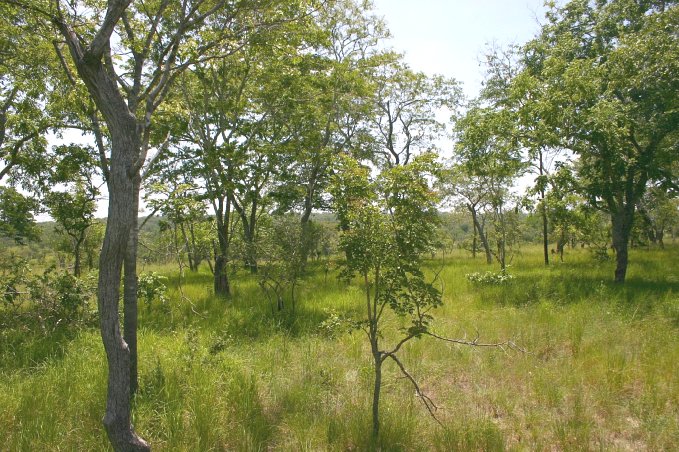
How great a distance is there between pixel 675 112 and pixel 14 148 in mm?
15013

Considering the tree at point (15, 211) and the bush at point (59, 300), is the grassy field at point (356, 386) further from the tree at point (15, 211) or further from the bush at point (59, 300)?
the tree at point (15, 211)

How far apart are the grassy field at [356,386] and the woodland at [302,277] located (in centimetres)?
3

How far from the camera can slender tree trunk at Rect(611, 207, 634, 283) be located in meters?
9.88

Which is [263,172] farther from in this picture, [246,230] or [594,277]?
[594,277]

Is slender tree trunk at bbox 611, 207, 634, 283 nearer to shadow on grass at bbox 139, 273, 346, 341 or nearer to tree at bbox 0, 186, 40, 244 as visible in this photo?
shadow on grass at bbox 139, 273, 346, 341

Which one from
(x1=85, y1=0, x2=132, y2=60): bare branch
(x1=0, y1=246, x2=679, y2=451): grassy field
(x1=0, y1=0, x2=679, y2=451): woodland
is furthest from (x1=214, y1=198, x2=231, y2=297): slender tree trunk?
(x1=85, y1=0, x2=132, y2=60): bare branch

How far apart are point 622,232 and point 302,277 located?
331 inches

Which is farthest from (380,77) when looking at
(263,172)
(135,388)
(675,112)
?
(135,388)

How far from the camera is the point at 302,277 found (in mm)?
8703

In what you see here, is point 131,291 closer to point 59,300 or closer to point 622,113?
point 59,300

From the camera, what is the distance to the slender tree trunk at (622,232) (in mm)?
9883

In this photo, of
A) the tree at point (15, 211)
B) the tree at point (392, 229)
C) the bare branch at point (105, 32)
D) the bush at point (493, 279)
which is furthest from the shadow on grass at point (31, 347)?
the bush at point (493, 279)

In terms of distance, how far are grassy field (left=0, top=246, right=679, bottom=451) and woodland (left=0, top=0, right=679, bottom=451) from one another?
0.03 meters

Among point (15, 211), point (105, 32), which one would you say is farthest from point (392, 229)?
point (15, 211)
